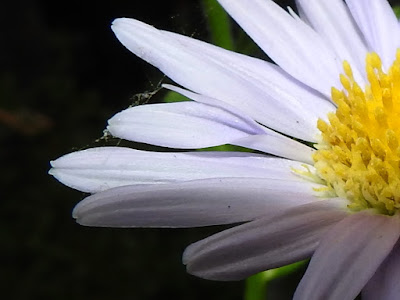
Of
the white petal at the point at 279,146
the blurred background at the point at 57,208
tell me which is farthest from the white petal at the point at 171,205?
the blurred background at the point at 57,208

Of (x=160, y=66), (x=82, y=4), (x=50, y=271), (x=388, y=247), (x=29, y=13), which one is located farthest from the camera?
(x=82, y=4)

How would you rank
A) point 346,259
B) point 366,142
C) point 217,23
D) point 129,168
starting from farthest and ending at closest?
point 217,23 < point 366,142 < point 129,168 < point 346,259

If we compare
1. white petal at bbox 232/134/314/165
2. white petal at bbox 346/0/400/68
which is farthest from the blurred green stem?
white petal at bbox 346/0/400/68

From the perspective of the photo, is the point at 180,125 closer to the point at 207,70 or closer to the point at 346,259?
the point at 207,70

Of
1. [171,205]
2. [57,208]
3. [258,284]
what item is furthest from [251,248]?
[57,208]

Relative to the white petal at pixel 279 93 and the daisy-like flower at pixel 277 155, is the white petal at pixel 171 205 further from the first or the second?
the white petal at pixel 279 93

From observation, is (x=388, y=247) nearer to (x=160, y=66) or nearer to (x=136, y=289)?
(x=160, y=66)

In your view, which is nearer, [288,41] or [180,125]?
[180,125]

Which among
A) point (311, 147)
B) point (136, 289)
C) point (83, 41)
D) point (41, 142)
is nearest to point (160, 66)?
point (311, 147)
